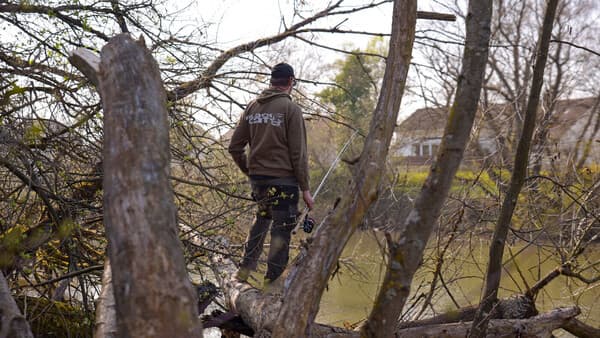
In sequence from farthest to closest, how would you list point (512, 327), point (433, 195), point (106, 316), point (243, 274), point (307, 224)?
1. point (243, 274)
2. point (307, 224)
3. point (512, 327)
4. point (106, 316)
5. point (433, 195)

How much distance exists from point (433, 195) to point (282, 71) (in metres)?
2.32

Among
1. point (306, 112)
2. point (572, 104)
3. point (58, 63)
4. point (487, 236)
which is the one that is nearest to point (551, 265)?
point (487, 236)

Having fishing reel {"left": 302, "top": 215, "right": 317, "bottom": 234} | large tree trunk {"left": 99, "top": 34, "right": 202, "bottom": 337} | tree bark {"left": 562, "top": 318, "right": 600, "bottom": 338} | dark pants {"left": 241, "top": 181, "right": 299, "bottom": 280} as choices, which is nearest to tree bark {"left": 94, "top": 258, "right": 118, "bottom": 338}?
large tree trunk {"left": 99, "top": 34, "right": 202, "bottom": 337}

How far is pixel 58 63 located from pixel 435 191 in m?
3.33

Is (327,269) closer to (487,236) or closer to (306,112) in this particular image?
(306,112)

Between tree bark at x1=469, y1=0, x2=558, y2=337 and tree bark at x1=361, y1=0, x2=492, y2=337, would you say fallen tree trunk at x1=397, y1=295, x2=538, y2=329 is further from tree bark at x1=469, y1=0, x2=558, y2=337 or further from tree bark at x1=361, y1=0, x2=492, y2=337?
tree bark at x1=361, y1=0, x2=492, y2=337

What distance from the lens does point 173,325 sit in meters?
1.96

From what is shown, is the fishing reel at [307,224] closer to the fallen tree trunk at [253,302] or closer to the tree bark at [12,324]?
the fallen tree trunk at [253,302]

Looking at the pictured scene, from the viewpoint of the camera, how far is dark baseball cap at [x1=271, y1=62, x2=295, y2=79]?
4.56 m

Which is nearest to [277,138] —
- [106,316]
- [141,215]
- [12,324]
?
[106,316]

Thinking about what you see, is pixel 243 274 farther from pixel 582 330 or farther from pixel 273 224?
pixel 582 330

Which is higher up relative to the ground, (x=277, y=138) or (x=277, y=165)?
(x=277, y=138)

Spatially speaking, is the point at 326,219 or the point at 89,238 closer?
the point at 326,219

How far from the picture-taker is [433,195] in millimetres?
2480
